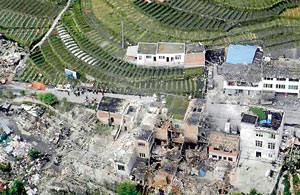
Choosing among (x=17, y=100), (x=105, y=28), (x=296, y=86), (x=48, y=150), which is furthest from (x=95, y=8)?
(x=296, y=86)

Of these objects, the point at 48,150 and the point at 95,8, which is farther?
the point at 95,8

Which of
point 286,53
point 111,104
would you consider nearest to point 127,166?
point 111,104

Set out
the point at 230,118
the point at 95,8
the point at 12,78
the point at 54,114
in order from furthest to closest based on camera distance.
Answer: the point at 95,8
the point at 12,78
the point at 54,114
the point at 230,118

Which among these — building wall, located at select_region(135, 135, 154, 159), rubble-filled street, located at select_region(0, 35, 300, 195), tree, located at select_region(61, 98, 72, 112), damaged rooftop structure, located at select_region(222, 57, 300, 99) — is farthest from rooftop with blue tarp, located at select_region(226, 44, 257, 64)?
tree, located at select_region(61, 98, 72, 112)

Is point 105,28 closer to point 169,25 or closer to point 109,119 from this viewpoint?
point 169,25

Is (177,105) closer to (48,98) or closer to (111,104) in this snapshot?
(111,104)

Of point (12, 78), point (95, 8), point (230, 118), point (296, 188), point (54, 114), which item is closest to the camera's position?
point (296, 188)
